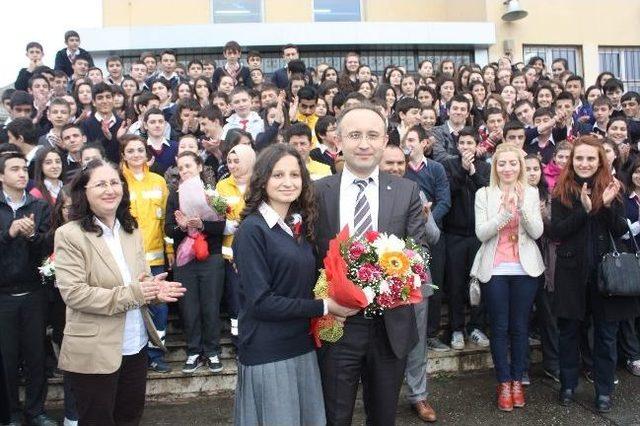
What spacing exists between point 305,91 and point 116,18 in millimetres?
10563

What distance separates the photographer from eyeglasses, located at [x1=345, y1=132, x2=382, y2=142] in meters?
2.88

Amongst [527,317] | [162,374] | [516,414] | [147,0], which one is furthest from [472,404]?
[147,0]

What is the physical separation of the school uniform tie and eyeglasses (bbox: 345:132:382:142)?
24cm

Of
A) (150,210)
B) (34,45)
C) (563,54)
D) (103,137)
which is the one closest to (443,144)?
(150,210)

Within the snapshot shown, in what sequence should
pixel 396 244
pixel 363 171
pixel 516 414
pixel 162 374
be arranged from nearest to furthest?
pixel 396 244 → pixel 363 171 → pixel 516 414 → pixel 162 374

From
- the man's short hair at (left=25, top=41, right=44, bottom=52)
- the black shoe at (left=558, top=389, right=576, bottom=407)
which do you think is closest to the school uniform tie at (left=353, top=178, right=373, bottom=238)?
the black shoe at (left=558, top=389, right=576, bottom=407)

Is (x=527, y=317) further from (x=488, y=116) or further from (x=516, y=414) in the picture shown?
(x=488, y=116)

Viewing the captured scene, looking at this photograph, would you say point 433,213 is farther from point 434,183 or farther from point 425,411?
point 425,411

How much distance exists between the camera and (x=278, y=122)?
7461 millimetres

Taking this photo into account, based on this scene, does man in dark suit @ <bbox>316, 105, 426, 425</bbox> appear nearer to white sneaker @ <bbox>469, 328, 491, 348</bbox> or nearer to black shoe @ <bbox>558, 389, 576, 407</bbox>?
black shoe @ <bbox>558, 389, 576, 407</bbox>

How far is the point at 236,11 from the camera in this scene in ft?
53.6

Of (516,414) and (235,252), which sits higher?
(235,252)

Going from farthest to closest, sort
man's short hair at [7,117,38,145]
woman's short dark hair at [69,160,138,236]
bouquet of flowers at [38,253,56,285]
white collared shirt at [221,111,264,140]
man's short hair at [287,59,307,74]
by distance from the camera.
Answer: man's short hair at [287,59,307,74], white collared shirt at [221,111,264,140], man's short hair at [7,117,38,145], bouquet of flowers at [38,253,56,285], woman's short dark hair at [69,160,138,236]

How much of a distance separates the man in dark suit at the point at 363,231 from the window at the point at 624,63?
55.0ft
